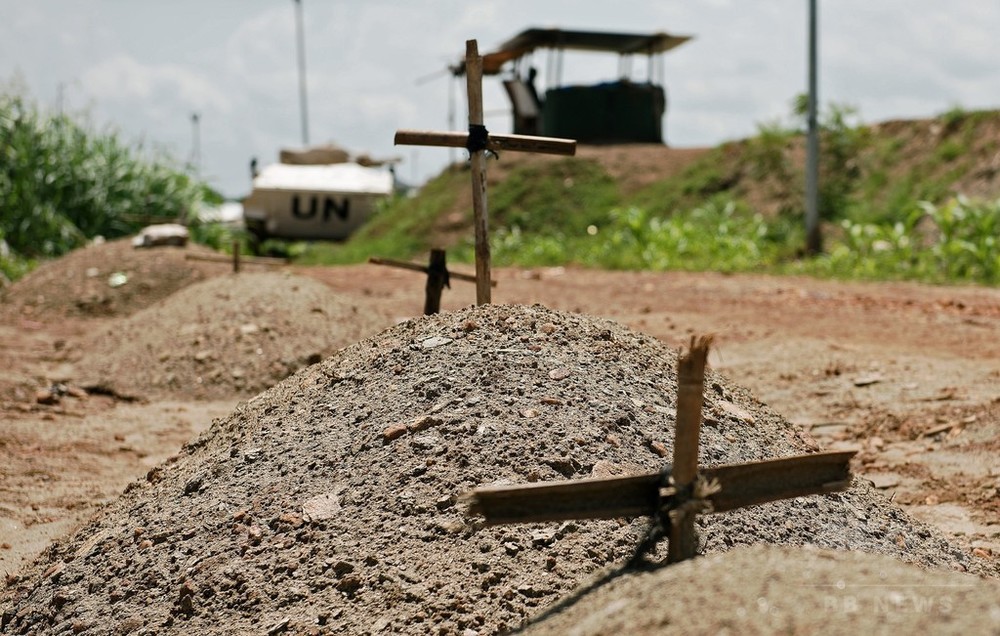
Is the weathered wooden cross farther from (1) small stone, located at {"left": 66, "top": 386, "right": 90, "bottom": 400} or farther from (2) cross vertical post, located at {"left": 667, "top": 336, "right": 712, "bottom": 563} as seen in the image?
(1) small stone, located at {"left": 66, "top": 386, "right": 90, "bottom": 400}

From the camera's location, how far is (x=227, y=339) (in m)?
8.56

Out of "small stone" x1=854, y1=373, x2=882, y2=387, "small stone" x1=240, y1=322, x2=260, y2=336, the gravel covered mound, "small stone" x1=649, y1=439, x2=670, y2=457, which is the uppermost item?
the gravel covered mound

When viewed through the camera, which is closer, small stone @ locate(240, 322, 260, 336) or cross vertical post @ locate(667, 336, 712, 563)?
cross vertical post @ locate(667, 336, 712, 563)

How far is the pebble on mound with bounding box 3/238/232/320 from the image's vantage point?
11867mm

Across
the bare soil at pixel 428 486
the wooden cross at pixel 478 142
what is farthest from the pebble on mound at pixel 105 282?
the wooden cross at pixel 478 142

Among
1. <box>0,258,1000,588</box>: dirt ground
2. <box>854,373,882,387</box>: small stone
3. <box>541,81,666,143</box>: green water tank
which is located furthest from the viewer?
<box>541,81,666,143</box>: green water tank

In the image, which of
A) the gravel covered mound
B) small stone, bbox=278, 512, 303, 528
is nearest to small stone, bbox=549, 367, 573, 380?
small stone, bbox=278, 512, 303, 528

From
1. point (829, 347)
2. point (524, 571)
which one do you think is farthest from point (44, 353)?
point (524, 571)

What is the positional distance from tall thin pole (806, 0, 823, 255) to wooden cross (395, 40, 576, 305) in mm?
11468

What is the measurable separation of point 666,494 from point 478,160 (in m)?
2.06

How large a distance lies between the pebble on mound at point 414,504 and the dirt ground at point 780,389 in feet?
2.99

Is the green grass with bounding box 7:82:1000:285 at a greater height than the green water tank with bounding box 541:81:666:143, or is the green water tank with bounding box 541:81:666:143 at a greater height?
the green water tank with bounding box 541:81:666:143

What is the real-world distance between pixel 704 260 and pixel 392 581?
462 inches

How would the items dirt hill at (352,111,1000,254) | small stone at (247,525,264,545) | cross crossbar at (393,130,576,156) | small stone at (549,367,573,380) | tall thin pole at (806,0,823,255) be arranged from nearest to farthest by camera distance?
small stone at (247,525,264,545)
small stone at (549,367,573,380)
cross crossbar at (393,130,576,156)
tall thin pole at (806,0,823,255)
dirt hill at (352,111,1000,254)
